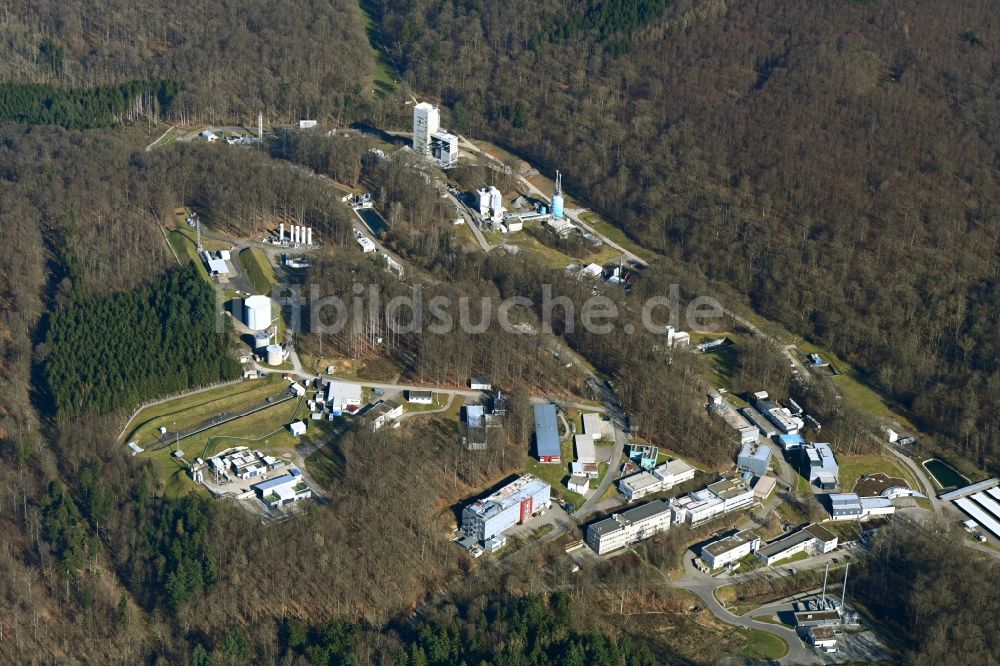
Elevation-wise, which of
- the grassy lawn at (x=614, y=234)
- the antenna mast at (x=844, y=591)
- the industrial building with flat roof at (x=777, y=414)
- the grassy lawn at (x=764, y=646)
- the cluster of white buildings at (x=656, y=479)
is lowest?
the grassy lawn at (x=764, y=646)

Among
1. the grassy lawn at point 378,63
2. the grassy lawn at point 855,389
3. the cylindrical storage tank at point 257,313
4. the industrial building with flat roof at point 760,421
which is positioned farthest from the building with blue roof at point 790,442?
the grassy lawn at point 378,63


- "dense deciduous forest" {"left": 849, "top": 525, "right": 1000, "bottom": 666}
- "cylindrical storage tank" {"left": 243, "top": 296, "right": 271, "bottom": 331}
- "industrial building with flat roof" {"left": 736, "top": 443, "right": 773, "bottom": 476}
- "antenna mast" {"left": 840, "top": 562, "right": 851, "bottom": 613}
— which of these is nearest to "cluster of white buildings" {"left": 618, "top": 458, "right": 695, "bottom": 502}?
"industrial building with flat roof" {"left": 736, "top": 443, "right": 773, "bottom": 476}

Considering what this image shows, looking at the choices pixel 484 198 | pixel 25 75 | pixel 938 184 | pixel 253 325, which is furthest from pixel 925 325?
pixel 25 75

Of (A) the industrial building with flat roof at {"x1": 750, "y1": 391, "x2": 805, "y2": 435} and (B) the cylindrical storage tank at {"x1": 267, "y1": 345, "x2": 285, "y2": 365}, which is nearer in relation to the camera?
(A) the industrial building with flat roof at {"x1": 750, "y1": 391, "x2": 805, "y2": 435}

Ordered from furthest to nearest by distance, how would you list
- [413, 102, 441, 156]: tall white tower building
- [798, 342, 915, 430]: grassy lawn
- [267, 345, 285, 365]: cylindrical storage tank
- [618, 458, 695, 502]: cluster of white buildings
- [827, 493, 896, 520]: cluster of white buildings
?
1. [413, 102, 441, 156]: tall white tower building
2. [798, 342, 915, 430]: grassy lawn
3. [267, 345, 285, 365]: cylindrical storage tank
4. [827, 493, 896, 520]: cluster of white buildings
5. [618, 458, 695, 502]: cluster of white buildings

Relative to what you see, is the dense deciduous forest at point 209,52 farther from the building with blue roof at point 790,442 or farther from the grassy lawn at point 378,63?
the building with blue roof at point 790,442

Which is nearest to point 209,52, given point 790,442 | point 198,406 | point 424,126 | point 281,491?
point 424,126

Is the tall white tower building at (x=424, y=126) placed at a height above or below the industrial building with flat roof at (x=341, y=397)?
above

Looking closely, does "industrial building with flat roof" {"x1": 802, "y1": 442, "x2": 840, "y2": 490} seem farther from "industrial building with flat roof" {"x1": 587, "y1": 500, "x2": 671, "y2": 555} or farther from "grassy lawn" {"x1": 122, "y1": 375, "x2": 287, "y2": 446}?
"grassy lawn" {"x1": 122, "y1": 375, "x2": 287, "y2": 446}
